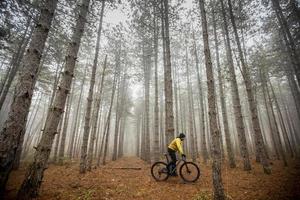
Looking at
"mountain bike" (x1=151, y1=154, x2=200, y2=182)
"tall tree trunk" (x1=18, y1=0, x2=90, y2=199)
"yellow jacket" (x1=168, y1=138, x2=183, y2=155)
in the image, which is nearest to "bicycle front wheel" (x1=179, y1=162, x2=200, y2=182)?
"mountain bike" (x1=151, y1=154, x2=200, y2=182)

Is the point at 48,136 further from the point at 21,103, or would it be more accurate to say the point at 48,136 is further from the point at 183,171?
the point at 183,171

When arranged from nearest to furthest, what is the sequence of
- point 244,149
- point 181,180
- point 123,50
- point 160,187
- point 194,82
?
point 160,187, point 181,180, point 244,149, point 123,50, point 194,82

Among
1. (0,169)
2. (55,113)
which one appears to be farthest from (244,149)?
(0,169)

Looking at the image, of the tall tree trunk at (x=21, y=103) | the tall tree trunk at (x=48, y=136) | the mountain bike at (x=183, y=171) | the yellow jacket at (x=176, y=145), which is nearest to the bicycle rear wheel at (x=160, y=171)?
the mountain bike at (x=183, y=171)

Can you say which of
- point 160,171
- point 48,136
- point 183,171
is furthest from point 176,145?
point 48,136

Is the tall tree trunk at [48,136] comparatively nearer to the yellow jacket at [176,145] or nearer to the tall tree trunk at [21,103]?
the tall tree trunk at [21,103]

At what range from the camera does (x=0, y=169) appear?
4.15m

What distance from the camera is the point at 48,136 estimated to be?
5281 millimetres

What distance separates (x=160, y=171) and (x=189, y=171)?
1.35 meters

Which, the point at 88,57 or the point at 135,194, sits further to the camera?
the point at 88,57

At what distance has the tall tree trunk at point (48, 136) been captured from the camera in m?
4.74

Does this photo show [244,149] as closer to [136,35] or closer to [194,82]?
[136,35]

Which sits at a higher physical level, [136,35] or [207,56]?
[136,35]

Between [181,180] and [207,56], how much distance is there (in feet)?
18.5
